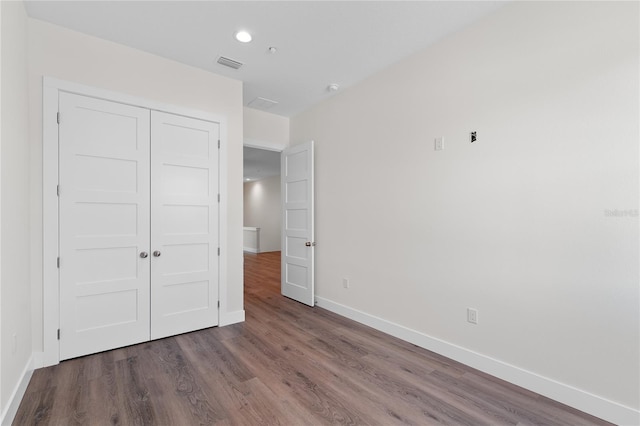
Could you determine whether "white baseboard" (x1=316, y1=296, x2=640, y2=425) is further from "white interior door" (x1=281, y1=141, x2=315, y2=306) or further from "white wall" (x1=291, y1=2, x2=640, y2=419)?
"white interior door" (x1=281, y1=141, x2=315, y2=306)

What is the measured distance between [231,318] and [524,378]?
2.89 metres

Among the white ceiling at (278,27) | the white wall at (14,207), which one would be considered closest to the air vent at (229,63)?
the white ceiling at (278,27)

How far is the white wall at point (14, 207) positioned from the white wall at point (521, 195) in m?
3.04

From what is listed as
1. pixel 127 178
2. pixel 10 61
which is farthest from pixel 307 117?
pixel 10 61

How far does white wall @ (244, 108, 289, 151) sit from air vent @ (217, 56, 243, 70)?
1.15 meters

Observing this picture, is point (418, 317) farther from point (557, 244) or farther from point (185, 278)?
point (185, 278)

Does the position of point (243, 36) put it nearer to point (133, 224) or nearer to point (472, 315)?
point (133, 224)

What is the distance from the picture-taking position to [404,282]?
307cm

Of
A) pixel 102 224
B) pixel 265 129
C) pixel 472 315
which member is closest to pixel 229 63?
pixel 265 129

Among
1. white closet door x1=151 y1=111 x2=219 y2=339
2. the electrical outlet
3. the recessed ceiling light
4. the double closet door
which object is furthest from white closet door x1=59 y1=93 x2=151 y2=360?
the electrical outlet

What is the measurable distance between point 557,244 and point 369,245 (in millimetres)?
1801

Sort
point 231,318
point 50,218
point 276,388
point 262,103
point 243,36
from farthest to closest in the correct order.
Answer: point 262,103 < point 231,318 < point 243,36 < point 50,218 < point 276,388

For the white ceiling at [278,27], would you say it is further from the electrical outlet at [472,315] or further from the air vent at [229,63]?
the electrical outlet at [472,315]

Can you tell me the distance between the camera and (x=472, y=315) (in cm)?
249
